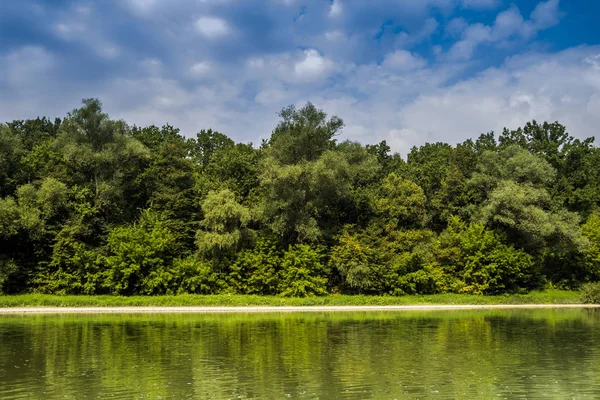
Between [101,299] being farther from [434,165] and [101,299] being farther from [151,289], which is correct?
[434,165]

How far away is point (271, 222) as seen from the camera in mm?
62375

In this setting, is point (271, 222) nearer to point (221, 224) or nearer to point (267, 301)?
point (221, 224)

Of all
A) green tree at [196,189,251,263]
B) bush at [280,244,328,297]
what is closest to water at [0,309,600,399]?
bush at [280,244,328,297]

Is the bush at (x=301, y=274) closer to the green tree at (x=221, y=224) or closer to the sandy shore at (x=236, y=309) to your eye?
the sandy shore at (x=236, y=309)

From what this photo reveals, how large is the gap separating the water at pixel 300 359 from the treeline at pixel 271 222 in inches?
725

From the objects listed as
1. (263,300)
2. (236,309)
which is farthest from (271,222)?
(236,309)

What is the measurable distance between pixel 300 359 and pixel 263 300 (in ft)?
105

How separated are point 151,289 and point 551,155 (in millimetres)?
56960

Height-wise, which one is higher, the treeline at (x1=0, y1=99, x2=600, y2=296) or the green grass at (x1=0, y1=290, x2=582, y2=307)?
the treeline at (x1=0, y1=99, x2=600, y2=296)

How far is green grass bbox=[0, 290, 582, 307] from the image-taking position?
52.5 metres

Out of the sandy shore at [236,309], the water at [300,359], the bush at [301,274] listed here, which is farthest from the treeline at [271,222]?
the water at [300,359]

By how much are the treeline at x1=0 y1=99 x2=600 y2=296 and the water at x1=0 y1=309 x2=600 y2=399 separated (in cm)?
1841

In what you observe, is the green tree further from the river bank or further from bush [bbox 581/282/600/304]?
bush [bbox 581/282/600/304]

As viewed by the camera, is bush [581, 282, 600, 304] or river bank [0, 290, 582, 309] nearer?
river bank [0, 290, 582, 309]
